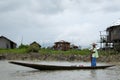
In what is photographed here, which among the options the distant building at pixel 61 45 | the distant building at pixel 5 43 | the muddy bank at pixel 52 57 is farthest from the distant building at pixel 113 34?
the distant building at pixel 5 43

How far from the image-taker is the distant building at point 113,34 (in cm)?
4918

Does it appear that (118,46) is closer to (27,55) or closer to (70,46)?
(27,55)

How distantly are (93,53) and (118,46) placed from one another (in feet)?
73.4

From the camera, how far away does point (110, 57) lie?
41250 millimetres

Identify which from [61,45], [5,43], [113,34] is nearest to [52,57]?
[113,34]

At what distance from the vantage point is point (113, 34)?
50438 mm

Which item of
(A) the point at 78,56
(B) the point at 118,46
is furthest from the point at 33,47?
(B) the point at 118,46

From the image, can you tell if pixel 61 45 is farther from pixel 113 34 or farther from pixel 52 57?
pixel 52 57

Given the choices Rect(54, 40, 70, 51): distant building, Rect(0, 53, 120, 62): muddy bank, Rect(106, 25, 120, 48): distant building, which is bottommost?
Rect(0, 53, 120, 62): muddy bank

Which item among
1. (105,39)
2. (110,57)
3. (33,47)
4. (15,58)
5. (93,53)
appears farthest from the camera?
(105,39)

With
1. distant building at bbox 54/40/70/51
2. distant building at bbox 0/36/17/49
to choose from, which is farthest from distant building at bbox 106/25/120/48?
distant building at bbox 0/36/17/49

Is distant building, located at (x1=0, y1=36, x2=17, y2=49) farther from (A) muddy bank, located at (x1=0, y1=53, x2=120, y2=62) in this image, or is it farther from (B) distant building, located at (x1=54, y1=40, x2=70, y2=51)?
(A) muddy bank, located at (x1=0, y1=53, x2=120, y2=62)

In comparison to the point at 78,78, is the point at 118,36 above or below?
above

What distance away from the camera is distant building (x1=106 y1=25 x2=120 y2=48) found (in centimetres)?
4918
